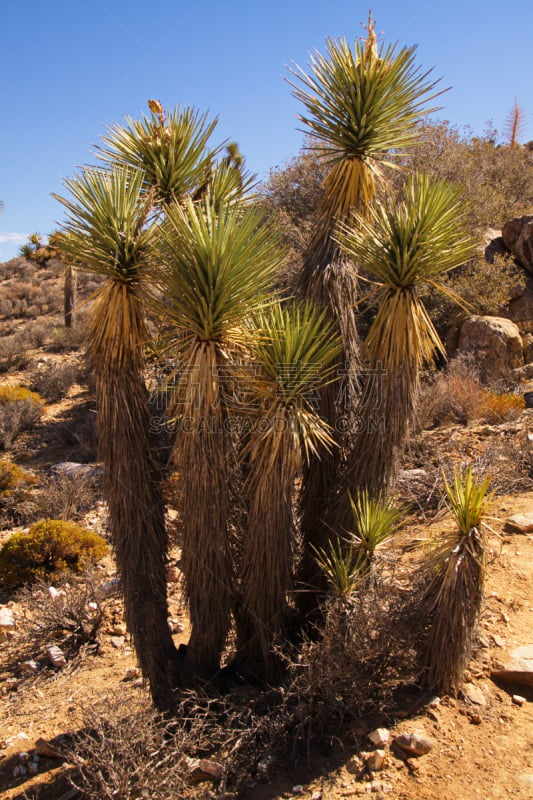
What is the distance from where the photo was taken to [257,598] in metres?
3.83

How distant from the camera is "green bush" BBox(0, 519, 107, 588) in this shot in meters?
6.74

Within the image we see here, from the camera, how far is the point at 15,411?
11.6 m

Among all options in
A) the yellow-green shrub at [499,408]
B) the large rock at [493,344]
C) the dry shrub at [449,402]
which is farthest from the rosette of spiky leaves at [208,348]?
the large rock at [493,344]

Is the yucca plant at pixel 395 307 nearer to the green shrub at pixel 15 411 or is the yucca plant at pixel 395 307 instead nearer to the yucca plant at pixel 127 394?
the yucca plant at pixel 127 394

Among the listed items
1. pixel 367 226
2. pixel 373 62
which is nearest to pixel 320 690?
pixel 367 226

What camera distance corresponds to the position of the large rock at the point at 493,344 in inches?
377

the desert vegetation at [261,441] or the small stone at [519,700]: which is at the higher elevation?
the desert vegetation at [261,441]

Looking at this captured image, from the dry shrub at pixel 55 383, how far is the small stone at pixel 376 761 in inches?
455

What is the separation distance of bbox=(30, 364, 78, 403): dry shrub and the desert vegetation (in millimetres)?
9971

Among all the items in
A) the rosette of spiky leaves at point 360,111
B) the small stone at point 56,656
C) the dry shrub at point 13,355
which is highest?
the rosette of spiky leaves at point 360,111

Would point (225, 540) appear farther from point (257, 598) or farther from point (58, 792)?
point (58, 792)

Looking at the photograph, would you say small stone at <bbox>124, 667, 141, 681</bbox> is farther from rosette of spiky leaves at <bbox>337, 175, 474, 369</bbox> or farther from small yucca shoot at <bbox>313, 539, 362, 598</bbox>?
rosette of spiky leaves at <bbox>337, 175, 474, 369</bbox>

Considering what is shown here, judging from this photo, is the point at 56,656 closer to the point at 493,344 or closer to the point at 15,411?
the point at 15,411

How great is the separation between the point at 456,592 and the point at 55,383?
38.7 feet
